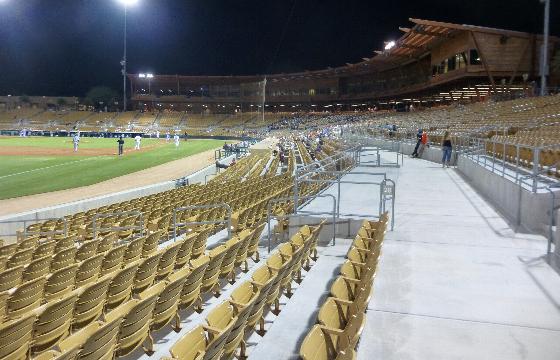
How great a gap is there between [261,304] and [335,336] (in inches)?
46.0

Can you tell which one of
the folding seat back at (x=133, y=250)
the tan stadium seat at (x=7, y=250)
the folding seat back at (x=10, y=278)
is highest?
the folding seat back at (x=133, y=250)

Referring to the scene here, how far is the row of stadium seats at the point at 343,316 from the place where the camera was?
4012 millimetres

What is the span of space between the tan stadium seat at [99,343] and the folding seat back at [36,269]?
3831 mm

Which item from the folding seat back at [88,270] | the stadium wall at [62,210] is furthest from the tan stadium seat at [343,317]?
the stadium wall at [62,210]

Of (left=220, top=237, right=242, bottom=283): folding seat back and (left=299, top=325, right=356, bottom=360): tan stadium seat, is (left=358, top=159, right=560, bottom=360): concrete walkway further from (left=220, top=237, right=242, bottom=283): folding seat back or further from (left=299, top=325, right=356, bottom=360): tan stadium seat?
(left=220, top=237, right=242, bottom=283): folding seat back

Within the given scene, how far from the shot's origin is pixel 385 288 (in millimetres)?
6621

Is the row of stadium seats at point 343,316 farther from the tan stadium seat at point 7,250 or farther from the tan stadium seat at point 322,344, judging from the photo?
the tan stadium seat at point 7,250

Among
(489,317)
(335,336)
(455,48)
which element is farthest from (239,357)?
(455,48)

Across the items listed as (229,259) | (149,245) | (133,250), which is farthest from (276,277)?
(149,245)

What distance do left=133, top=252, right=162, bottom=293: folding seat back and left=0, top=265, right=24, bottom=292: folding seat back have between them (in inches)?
86.5

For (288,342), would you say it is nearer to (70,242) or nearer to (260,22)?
(70,242)

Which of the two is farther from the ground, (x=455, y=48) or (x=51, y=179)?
(x=455, y=48)

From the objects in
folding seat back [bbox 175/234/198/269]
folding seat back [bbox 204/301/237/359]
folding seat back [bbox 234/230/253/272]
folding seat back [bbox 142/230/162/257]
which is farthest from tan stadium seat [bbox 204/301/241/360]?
folding seat back [bbox 142/230/162/257]

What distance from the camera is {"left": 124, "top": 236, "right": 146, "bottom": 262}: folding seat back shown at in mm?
8633
